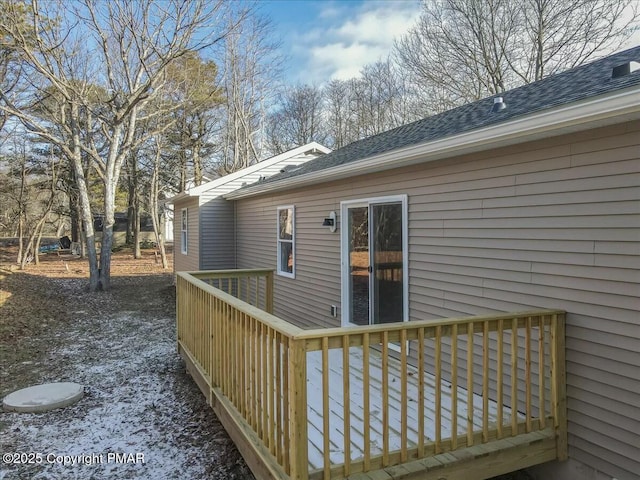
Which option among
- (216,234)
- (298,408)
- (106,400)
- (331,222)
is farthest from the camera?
(216,234)

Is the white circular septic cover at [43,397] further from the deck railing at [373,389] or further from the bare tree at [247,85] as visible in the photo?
the bare tree at [247,85]

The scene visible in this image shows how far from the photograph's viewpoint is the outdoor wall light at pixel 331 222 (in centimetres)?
611

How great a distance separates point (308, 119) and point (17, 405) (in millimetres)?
20878

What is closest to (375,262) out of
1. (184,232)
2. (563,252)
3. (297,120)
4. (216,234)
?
(563,252)

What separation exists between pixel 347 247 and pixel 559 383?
3252mm

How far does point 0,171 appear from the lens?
18.1 m

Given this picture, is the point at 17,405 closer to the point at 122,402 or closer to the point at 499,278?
the point at 122,402

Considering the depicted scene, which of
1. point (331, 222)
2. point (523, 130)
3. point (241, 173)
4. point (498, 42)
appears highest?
point (498, 42)

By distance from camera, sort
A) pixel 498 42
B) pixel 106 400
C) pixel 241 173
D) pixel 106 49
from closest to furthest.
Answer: pixel 106 400 → pixel 241 173 → pixel 106 49 → pixel 498 42

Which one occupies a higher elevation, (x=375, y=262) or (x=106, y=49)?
(x=106, y=49)

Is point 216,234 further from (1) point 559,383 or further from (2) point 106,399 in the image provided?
(1) point 559,383

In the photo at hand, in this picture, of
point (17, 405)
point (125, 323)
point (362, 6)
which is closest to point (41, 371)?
point (17, 405)

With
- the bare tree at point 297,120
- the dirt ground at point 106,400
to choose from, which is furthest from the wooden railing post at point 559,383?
the bare tree at point 297,120

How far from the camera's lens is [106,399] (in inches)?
184
